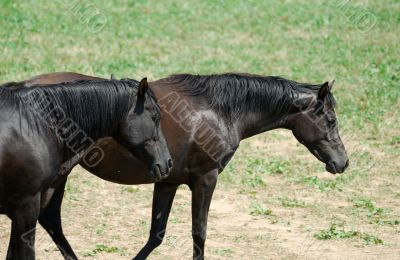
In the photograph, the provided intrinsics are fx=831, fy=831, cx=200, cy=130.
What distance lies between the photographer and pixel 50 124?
641 cm

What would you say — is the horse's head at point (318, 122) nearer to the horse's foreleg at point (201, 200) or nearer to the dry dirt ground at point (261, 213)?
the horse's foreleg at point (201, 200)

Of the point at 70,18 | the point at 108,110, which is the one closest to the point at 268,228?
the point at 108,110

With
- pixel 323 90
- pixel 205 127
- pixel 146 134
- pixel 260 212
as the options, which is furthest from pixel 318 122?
pixel 146 134

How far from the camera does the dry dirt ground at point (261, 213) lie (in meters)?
8.73

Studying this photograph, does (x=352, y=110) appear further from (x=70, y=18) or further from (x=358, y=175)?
(x=70, y=18)

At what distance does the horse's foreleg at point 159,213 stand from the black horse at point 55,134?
1258mm

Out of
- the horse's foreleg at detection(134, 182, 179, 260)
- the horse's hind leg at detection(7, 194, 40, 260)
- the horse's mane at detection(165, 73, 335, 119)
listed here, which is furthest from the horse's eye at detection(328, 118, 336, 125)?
the horse's hind leg at detection(7, 194, 40, 260)

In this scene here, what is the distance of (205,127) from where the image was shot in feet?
25.7

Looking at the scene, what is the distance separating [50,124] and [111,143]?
1140mm

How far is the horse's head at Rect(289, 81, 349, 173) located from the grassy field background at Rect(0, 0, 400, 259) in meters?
1.19

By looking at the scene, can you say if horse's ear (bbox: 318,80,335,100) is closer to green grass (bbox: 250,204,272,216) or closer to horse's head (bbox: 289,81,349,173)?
horse's head (bbox: 289,81,349,173)

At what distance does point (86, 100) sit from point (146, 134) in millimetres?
556

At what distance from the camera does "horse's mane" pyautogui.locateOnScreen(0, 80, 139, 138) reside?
21.1ft

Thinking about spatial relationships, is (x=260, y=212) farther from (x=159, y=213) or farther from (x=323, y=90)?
(x=323, y=90)
